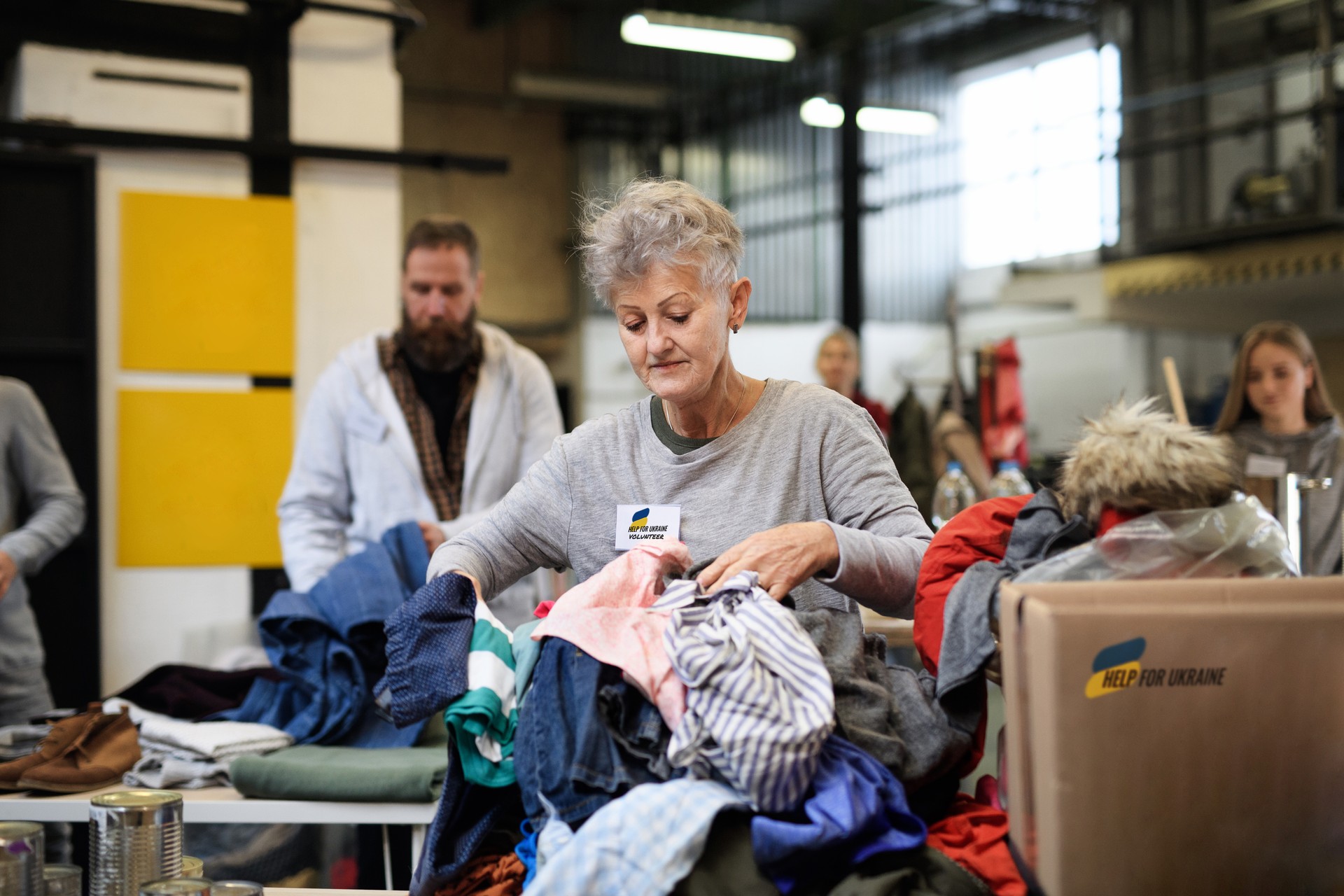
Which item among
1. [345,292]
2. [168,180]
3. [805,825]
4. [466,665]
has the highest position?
[168,180]

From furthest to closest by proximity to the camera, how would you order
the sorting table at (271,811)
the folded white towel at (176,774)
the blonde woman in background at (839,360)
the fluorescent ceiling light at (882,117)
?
the fluorescent ceiling light at (882,117), the blonde woman in background at (839,360), the folded white towel at (176,774), the sorting table at (271,811)

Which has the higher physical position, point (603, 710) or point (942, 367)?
point (942, 367)

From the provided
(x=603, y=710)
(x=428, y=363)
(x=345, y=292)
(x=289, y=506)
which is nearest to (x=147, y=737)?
(x=289, y=506)

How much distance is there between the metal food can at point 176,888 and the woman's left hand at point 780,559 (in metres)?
0.65

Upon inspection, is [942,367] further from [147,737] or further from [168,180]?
[147,737]

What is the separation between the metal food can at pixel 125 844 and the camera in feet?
4.55

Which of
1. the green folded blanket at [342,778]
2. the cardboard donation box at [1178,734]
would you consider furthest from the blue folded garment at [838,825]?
the green folded blanket at [342,778]

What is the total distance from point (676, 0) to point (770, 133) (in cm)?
306

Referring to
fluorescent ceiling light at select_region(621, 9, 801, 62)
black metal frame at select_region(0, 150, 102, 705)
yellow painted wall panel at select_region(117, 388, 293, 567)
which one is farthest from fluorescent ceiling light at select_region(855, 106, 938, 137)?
black metal frame at select_region(0, 150, 102, 705)

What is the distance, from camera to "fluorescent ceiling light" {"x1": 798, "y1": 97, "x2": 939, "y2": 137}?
10.4 metres

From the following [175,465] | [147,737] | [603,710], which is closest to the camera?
[603,710]

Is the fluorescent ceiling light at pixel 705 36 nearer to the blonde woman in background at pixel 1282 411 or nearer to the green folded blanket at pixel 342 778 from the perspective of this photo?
the blonde woman in background at pixel 1282 411

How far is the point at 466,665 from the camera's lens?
4.80 ft

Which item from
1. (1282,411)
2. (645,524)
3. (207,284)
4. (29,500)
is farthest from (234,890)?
(1282,411)
